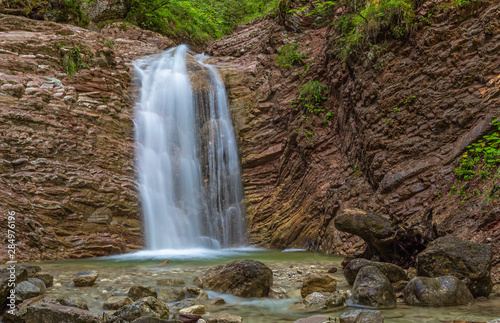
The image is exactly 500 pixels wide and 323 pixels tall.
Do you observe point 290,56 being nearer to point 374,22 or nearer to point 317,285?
point 374,22

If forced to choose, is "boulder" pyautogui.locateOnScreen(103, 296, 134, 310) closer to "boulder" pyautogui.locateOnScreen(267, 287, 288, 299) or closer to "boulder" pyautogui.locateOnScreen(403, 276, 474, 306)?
"boulder" pyautogui.locateOnScreen(267, 287, 288, 299)

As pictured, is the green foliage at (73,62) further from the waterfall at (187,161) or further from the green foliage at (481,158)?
the green foliage at (481,158)

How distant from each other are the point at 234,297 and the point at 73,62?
31.0 ft

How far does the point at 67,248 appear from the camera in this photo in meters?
7.64

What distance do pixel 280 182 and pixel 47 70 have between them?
7.58 metres

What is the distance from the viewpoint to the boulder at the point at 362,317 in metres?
2.82

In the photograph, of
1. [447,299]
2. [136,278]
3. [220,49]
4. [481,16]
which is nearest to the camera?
[447,299]

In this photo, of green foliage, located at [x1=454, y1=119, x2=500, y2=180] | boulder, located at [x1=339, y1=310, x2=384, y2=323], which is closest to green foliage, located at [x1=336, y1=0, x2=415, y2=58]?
green foliage, located at [x1=454, y1=119, x2=500, y2=180]

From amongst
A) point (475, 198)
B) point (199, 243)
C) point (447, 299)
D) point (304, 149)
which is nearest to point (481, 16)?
point (475, 198)

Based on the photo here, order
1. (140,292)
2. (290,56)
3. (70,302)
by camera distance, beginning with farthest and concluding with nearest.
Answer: (290,56) → (140,292) → (70,302)

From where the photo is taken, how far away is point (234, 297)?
164 inches

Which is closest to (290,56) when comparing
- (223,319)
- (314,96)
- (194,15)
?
(314,96)

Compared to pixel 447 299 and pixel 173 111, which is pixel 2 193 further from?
pixel 447 299

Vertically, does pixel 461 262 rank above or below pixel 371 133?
below
